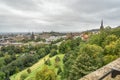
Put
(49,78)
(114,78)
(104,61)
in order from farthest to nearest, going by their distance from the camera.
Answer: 1. (49,78)
2. (104,61)
3. (114,78)

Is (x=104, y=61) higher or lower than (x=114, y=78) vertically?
lower

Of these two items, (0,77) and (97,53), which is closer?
(97,53)

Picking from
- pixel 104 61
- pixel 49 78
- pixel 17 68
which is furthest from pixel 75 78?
pixel 17 68

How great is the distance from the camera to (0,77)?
80125 millimetres

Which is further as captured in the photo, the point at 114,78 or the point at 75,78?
the point at 75,78

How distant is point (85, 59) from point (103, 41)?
851 inches

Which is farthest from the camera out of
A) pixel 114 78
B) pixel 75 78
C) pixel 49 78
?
pixel 49 78

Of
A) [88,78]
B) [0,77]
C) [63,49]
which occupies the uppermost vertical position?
[88,78]

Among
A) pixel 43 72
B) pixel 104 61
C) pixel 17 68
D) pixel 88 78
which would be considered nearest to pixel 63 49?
pixel 17 68

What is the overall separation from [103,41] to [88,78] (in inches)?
1731

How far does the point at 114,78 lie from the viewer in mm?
6406

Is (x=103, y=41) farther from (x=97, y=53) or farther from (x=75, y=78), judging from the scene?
(x=75, y=78)

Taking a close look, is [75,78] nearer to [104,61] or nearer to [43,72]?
[104,61]

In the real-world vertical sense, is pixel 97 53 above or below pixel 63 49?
above
